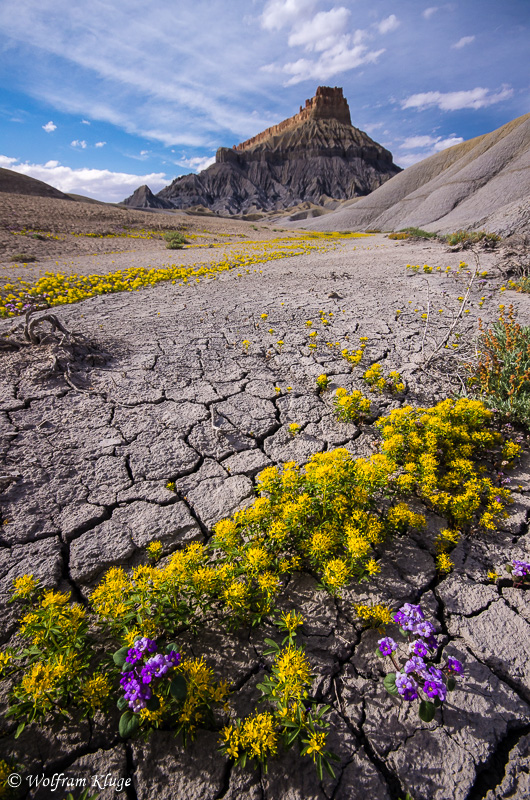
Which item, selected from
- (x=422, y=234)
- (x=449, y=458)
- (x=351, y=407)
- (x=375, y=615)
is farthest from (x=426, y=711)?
(x=422, y=234)

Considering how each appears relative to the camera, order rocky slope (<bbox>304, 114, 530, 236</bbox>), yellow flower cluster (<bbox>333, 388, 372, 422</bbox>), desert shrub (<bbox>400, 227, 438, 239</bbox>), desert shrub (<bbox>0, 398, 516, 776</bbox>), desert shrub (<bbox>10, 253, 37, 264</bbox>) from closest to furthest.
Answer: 1. desert shrub (<bbox>0, 398, 516, 776</bbox>)
2. yellow flower cluster (<bbox>333, 388, 372, 422</bbox>)
3. desert shrub (<bbox>10, 253, 37, 264</bbox>)
4. desert shrub (<bbox>400, 227, 438, 239</bbox>)
5. rocky slope (<bbox>304, 114, 530, 236</bbox>)

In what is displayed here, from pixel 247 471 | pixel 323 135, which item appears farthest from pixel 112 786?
pixel 323 135

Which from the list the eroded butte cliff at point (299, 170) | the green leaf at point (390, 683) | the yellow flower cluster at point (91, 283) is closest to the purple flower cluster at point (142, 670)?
the green leaf at point (390, 683)

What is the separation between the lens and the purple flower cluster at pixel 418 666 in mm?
1388

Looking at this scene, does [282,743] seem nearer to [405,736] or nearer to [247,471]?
[405,736]

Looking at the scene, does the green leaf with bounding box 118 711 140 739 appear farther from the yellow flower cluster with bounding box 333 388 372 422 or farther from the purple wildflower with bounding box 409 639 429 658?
the yellow flower cluster with bounding box 333 388 372 422

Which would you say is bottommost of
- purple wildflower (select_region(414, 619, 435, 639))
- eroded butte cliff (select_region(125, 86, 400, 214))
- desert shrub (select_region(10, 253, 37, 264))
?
purple wildflower (select_region(414, 619, 435, 639))

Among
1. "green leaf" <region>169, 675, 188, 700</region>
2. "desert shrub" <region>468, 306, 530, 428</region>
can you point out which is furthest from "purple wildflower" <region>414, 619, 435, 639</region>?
"desert shrub" <region>468, 306, 530, 428</region>

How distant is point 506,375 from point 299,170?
140 m

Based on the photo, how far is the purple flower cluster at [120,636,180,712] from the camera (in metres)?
1.28

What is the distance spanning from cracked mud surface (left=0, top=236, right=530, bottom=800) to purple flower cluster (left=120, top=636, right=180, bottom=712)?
11.4 inches

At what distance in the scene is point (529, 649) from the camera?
1.68 meters

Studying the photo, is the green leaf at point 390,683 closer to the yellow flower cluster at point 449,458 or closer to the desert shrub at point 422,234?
the yellow flower cluster at point 449,458

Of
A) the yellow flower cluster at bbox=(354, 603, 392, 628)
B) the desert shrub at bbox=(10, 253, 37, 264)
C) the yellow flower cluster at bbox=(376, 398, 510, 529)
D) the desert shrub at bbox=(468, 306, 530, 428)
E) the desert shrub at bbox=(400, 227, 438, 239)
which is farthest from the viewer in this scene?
the desert shrub at bbox=(400, 227, 438, 239)
